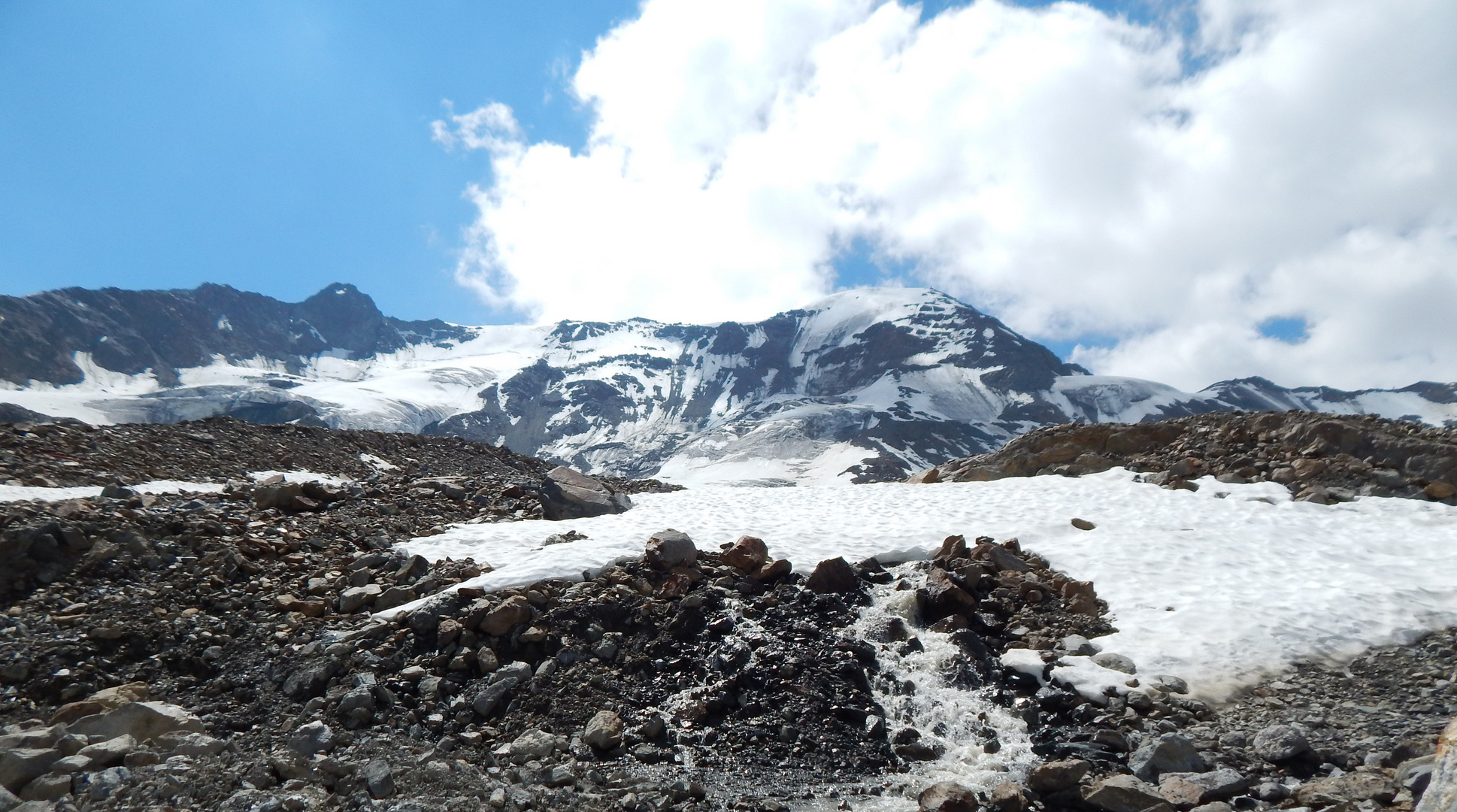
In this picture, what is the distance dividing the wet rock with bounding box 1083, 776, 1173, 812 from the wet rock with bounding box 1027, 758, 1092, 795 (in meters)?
0.20

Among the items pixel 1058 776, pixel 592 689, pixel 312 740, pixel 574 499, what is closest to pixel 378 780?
pixel 312 740

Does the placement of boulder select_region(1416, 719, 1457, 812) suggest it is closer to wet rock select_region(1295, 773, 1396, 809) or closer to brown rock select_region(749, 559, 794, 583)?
wet rock select_region(1295, 773, 1396, 809)

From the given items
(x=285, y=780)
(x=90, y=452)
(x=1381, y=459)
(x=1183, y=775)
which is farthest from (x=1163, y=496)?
(x=90, y=452)

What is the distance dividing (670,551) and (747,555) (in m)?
1.40

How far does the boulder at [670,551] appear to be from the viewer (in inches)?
468

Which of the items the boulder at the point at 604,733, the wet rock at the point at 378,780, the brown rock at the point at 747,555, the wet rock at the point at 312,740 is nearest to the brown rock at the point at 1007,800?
the boulder at the point at 604,733

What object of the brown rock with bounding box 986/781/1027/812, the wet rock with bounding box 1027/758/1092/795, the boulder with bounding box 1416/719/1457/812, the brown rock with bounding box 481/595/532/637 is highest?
the boulder with bounding box 1416/719/1457/812

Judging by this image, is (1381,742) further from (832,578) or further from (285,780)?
(285,780)

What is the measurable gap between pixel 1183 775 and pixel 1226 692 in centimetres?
223

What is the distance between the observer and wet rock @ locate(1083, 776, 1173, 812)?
7.09 m

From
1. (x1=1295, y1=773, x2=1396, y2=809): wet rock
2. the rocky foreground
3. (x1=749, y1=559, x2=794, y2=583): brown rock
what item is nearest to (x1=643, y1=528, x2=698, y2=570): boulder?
the rocky foreground

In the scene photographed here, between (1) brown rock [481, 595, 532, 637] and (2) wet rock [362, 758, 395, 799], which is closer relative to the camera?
(2) wet rock [362, 758, 395, 799]

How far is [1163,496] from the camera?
17.4m

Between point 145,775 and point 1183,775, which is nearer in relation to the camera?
point 145,775
